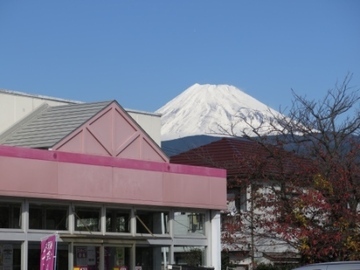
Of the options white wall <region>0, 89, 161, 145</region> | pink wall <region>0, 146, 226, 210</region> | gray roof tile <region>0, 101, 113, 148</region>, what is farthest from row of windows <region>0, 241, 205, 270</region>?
white wall <region>0, 89, 161, 145</region>

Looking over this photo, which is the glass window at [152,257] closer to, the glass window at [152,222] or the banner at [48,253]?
the glass window at [152,222]

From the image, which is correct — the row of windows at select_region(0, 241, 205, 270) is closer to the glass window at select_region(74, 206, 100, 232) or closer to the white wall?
the glass window at select_region(74, 206, 100, 232)

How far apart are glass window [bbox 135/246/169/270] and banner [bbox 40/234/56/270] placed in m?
5.00

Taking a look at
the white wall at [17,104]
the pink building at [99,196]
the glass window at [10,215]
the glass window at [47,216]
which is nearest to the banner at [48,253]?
the pink building at [99,196]

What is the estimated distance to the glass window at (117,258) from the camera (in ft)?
76.9

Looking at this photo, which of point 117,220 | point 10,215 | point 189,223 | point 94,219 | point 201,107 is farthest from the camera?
point 201,107

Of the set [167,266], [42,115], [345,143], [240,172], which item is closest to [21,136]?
[42,115]

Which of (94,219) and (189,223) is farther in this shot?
(189,223)

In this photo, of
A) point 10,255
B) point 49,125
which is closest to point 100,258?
point 10,255

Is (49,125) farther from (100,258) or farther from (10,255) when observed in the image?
(10,255)

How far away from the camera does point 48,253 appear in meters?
19.5

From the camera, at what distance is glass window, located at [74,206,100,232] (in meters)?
22.8

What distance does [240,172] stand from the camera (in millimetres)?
32656

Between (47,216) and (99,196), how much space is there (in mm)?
1547
